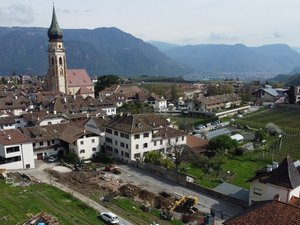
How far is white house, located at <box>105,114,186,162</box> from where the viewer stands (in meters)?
48.0

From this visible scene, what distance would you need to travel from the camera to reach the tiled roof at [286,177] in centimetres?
3012

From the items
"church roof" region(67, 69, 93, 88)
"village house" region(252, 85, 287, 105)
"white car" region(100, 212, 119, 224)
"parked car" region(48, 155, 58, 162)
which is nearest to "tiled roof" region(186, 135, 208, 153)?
"parked car" region(48, 155, 58, 162)

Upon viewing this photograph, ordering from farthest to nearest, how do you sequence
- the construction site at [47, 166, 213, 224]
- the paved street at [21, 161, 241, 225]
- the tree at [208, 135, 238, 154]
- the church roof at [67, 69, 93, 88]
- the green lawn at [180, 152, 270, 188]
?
the church roof at [67, 69, 93, 88]
the tree at [208, 135, 238, 154]
the green lawn at [180, 152, 270, 188]
the paved street at [21, 161, 241, 225]
the construction site at [47, 166, 213, 224]

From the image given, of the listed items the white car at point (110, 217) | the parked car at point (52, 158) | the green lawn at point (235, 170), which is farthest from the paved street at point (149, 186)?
the green lawn at point (235, 170)

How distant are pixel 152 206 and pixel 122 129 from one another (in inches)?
640

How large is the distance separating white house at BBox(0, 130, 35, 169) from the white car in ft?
62.5

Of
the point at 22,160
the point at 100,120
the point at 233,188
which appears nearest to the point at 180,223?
the point at 233,188

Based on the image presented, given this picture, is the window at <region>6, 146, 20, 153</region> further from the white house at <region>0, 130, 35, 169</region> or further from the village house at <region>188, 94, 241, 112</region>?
the village house at <region>188, 94, 241, 112</region>

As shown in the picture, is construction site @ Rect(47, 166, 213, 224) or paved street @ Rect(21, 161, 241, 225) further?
paved street @ Rect(21, 161, 241, 225)

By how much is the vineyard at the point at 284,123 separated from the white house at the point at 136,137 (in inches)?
688

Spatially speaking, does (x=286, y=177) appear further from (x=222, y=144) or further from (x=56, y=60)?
(x=56, y=60)

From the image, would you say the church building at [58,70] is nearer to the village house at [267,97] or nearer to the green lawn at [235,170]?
the village house at [267,97]

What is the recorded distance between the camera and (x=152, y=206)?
114ft

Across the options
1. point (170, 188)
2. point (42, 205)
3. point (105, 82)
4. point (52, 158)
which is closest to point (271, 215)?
point (42, 205)
